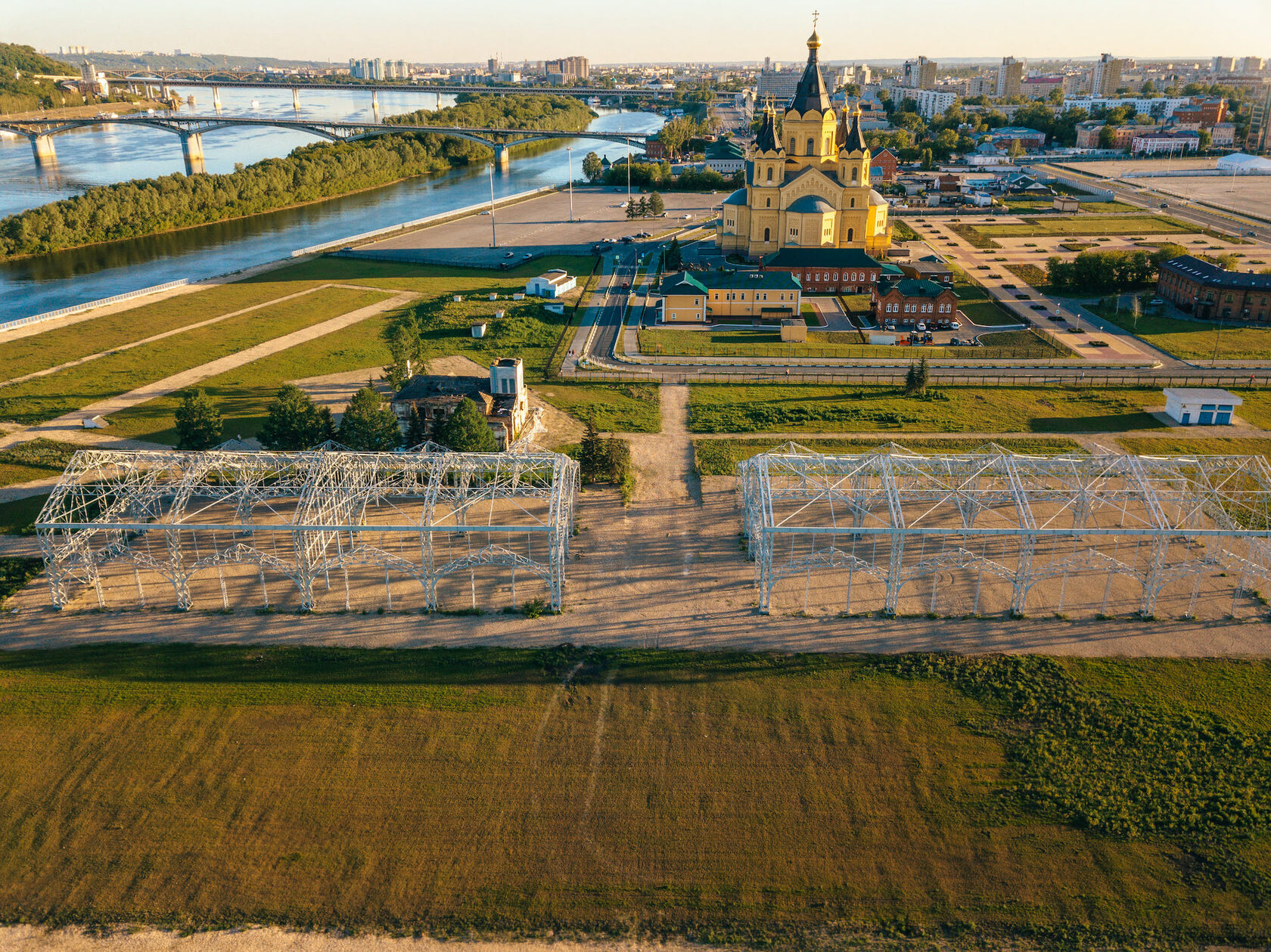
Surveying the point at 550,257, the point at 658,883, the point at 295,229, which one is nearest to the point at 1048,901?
the point at 658,883

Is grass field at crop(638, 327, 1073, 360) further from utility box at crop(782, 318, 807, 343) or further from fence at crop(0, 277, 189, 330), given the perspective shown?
fence at crop(0, 277, 189, 330)

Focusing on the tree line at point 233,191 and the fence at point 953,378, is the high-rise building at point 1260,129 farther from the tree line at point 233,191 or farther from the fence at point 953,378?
the tree line at point 233,191

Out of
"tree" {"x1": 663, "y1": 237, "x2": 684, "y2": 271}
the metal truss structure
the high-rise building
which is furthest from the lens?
the high-rise building

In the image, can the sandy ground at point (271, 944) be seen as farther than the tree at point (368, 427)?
No

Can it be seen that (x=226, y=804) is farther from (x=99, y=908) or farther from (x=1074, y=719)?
(x=1074, y=719)

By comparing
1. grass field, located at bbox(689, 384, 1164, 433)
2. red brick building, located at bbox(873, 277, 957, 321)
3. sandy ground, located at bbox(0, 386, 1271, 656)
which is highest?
red brick building, located at bbox(873, 277, 957, 321)

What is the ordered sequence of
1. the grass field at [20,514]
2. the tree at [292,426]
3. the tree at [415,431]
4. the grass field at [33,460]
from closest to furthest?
the grass field at [20,514] < the grass field at [33,460] < the tree at [292,426] < the tree at [415,431]

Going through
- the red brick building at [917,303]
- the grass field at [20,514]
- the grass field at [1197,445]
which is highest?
the red brick building at [917,303]

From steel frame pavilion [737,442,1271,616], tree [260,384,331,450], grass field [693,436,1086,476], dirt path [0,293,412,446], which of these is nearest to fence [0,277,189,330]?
dirt path [0,293,412,446]

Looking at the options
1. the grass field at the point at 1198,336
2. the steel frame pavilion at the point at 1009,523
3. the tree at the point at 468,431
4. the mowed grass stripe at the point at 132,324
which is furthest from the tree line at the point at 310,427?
the grass field at the point at 1198,336
